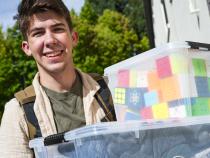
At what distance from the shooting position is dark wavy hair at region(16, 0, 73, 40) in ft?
7.46

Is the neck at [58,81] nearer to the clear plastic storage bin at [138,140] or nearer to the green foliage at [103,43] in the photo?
the clear plastic storage bin at [138,140]

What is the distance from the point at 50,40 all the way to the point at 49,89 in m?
0.25

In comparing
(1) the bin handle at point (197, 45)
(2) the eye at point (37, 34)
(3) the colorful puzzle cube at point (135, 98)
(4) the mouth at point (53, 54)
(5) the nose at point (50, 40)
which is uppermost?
(2) the eye at point (37, 34)

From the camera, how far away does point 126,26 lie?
39.4 m

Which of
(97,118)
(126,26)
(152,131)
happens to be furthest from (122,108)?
(126,26)

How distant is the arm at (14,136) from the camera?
2141 millimetres

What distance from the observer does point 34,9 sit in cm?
228

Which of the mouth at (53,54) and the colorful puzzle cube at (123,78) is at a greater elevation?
the mouth at (53,54)

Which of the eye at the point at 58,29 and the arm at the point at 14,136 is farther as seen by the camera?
the eye at the point at 58,29

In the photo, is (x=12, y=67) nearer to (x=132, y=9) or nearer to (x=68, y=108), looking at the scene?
(x=68, y=108)

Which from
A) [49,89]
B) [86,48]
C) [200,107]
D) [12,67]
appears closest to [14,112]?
[49,89]

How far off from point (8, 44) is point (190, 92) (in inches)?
894

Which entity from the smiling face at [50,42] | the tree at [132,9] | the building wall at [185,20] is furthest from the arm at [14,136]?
the tree at [132,9]

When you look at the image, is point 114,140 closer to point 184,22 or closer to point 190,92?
point 190,92
